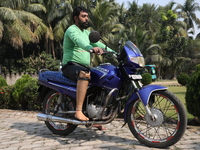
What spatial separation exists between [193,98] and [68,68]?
2566 mm

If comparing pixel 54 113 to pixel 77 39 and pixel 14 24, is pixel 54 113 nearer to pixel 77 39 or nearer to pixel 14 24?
pixel 77 39

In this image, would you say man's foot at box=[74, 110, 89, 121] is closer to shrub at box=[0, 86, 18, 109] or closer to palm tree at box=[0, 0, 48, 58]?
shrub at box=[0, 86, 18, 109]

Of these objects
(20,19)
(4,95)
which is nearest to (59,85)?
(4,95)

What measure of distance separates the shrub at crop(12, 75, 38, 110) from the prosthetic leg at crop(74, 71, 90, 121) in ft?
12.6

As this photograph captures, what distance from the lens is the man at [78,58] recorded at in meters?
4.00

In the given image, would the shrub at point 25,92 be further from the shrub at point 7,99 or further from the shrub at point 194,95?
the shrub at point 194,95

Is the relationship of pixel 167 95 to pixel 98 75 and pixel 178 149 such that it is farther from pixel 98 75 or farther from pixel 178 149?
pixel 98 75

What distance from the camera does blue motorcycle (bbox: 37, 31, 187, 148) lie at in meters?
3.66

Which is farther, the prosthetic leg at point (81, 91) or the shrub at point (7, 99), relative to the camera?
the shrub at point (7, 99)

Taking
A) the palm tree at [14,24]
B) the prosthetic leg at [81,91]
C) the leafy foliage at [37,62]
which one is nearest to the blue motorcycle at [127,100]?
the prosthetic leg at [81,91]

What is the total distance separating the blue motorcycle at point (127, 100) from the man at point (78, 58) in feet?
0.50

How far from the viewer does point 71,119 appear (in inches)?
166

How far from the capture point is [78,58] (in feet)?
14.1

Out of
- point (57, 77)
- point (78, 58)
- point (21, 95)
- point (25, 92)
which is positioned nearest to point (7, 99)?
point (21, 95)
